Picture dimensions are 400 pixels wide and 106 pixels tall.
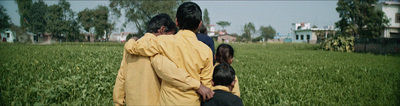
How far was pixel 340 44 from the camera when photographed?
23.7m

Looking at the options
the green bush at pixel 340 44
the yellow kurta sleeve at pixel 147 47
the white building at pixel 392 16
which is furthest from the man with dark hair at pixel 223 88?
the white building at pixel 392 16

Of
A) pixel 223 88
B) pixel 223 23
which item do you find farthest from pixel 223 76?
pixel 223 23

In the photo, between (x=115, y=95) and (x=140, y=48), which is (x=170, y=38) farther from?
(x=115, y=95)

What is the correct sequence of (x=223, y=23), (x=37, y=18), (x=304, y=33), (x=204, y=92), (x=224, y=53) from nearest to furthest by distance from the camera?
1. (x=204, y=92)
2. (x=224, y=53)
3. (x=37, y=18)
4. (x=304, y=33)
5. (x=223, y=23)

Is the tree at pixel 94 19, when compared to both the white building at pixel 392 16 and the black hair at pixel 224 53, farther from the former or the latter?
the black hair at pixel 224 53

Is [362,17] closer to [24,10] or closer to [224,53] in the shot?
[224,53]

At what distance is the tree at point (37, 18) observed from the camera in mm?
58469

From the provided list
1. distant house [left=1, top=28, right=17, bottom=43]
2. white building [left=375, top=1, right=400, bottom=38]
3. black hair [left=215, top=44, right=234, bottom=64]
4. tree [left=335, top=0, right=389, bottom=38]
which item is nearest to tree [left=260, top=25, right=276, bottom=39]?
tree [left=335, top=0, right=389, bottom=38]

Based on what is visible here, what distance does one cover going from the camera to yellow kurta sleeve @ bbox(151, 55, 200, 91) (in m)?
1.84

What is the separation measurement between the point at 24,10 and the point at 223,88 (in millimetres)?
74120

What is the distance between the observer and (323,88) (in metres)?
5.69

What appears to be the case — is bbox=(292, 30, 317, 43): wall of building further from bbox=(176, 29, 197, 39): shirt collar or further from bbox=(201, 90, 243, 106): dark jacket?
bbox=(176, 29, 197, 39): shirt collar

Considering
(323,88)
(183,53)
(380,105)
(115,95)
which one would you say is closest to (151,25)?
(183,53)

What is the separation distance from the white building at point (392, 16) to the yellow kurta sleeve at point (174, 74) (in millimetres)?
43855
